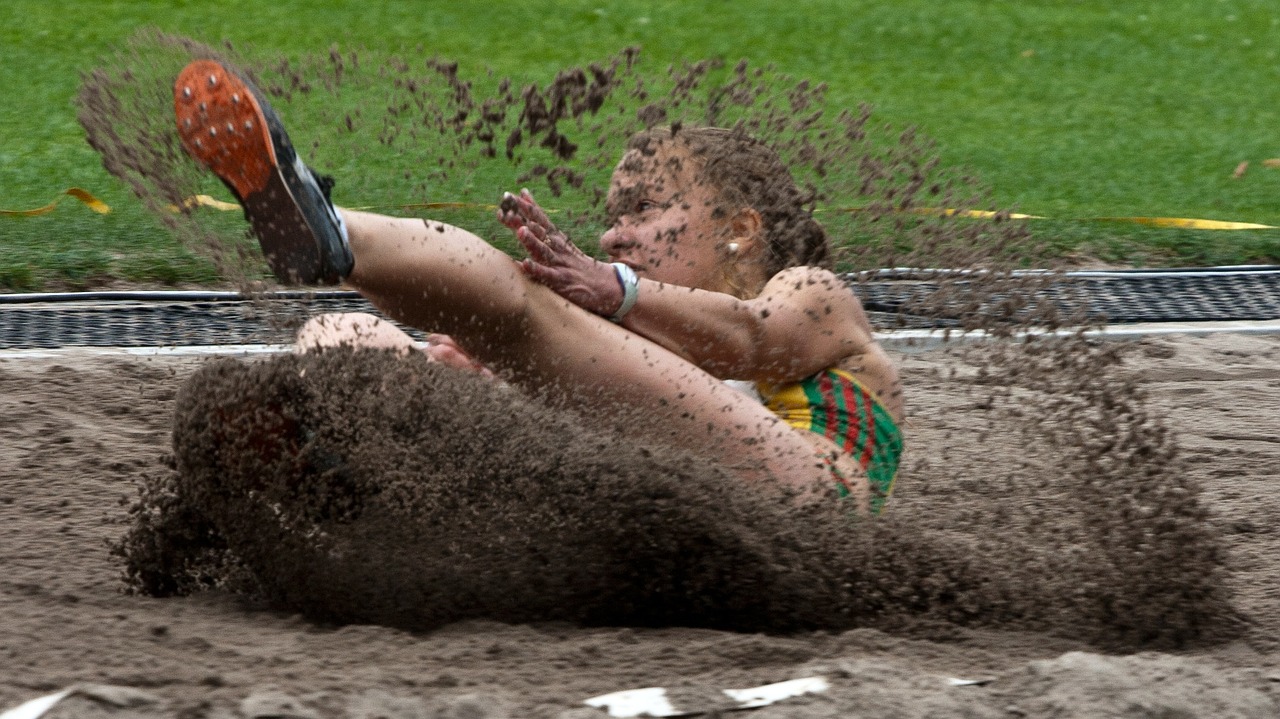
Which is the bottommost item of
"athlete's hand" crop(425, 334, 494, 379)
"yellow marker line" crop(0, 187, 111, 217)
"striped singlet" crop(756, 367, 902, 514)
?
"striped singlet" crop(756, 367, 902, 514)

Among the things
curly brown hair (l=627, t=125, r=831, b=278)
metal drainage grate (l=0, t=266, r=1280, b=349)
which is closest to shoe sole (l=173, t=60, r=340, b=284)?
curly brown hair (l=627, t=125, r=831, b=278)

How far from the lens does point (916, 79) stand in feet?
32.5

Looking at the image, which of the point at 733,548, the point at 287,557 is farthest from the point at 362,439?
the point at 733,548

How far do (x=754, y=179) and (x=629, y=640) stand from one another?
3.41ft

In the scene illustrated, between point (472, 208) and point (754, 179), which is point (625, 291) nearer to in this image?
point (754, 179)

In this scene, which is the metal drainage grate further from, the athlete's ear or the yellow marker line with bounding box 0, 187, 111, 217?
the yellow marker line with bounding box 0, 187, 111, 217

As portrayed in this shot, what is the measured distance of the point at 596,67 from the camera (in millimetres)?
3021

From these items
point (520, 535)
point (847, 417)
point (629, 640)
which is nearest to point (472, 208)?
point (847, 417)

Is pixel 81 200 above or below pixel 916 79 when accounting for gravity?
below

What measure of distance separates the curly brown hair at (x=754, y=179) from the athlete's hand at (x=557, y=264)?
43cm

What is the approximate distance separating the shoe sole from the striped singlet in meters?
0.92

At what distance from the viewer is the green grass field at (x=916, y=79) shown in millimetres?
6051

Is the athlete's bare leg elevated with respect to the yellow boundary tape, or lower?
lower

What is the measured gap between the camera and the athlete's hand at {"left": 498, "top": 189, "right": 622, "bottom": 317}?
2617mm
